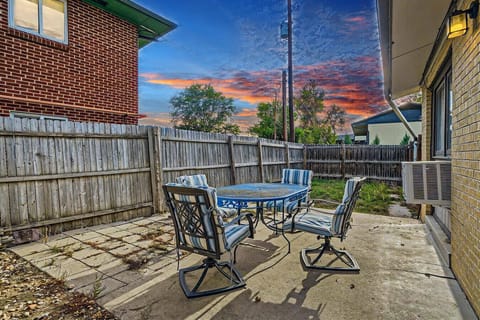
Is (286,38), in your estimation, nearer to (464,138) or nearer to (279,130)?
(279,130)

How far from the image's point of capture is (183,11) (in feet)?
28.0

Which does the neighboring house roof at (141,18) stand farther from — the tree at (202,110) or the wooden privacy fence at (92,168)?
the tree at (202,110)

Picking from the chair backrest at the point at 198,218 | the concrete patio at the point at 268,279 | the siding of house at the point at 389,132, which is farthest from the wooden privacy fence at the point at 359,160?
the chair backrest at the point at 198,218

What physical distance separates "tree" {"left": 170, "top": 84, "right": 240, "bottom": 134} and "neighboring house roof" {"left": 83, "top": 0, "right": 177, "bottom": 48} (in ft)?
40.1

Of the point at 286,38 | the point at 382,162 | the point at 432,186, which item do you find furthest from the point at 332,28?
the point at 432,186

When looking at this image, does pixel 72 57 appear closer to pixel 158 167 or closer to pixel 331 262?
pixel 158 167

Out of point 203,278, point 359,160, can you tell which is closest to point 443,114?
point 203,278

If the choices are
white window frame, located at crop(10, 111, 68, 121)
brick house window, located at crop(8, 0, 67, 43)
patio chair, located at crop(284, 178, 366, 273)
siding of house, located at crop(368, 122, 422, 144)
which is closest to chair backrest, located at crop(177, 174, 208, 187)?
patio chair, located at crop(284, 178, 366, 273)

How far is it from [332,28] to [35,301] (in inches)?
438

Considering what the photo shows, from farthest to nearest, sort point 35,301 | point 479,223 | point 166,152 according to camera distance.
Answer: point 166,152, point 35,301, point 479,223

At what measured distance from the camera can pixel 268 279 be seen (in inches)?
103

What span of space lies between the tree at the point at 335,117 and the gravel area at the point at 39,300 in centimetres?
2348

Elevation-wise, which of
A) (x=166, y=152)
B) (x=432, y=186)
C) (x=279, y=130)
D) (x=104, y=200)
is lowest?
(x=104, y=200)

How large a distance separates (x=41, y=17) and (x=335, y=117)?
22109 millimetres
